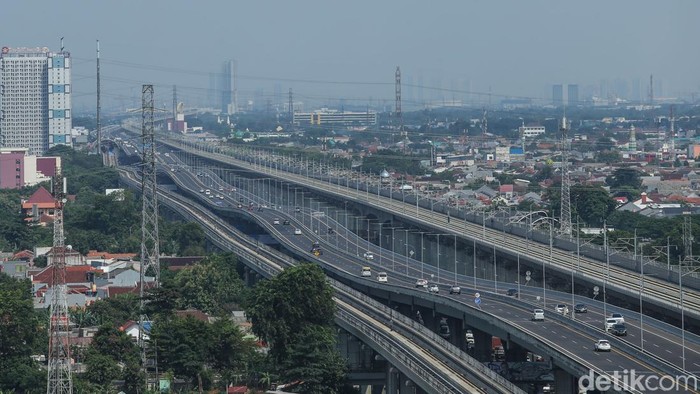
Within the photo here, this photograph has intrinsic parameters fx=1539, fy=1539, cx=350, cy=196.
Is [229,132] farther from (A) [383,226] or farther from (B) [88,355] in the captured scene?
(B) [88,355]

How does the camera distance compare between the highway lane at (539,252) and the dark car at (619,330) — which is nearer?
the dark car at (619,330)

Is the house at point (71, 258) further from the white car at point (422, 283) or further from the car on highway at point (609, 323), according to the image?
the car on highway at point (609, 323)

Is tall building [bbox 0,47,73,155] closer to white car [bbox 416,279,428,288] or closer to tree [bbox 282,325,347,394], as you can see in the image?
white car [bbox 416,279,428,288]

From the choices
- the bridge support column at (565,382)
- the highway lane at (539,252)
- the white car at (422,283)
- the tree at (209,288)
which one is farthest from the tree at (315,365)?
the tree at (209,288)

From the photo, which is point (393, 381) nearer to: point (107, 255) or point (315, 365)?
point (315, 365)

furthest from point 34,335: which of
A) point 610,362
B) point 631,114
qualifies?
point 631,114

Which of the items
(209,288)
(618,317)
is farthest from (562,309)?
(209,288)
